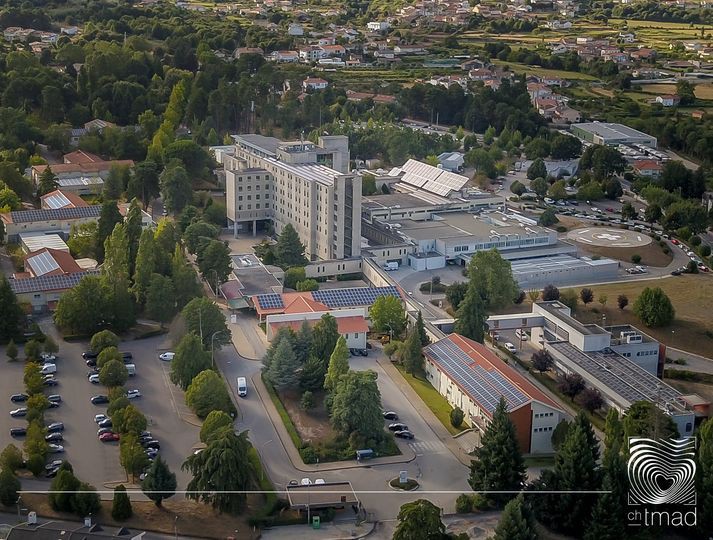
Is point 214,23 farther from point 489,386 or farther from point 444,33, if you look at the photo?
point 489,386

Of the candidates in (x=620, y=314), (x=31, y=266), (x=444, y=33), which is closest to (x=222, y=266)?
(x=31, y=266)

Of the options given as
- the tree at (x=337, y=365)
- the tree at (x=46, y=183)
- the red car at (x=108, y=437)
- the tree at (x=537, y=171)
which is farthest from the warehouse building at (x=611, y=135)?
the red car at (x=108, y=437)

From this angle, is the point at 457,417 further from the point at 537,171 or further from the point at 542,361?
the point at 537,171

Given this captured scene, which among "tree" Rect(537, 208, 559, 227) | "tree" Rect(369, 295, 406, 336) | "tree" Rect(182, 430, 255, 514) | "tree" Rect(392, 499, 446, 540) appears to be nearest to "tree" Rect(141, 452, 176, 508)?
"tree" Rect(182, 430, 255, 514)

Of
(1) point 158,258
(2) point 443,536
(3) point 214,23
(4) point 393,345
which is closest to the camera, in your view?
(2) point 443,536

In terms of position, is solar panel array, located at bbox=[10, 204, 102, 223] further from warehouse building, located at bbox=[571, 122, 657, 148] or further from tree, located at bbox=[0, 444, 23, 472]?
warehouse building, located at bbox=[571, 122, 657, 148]

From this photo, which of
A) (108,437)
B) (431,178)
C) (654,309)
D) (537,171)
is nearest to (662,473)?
(108,437)

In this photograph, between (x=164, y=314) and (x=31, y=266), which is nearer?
(x=164, y=314)
